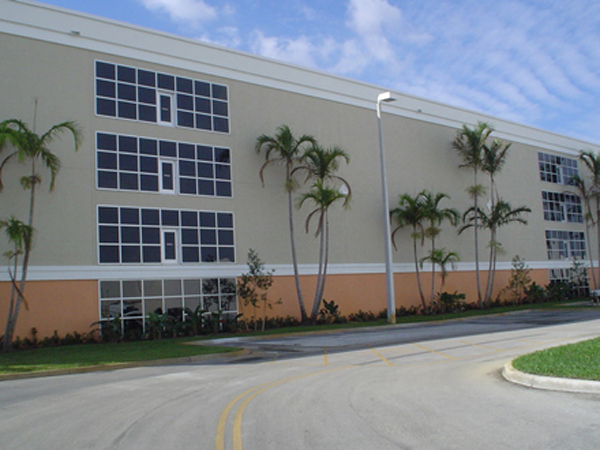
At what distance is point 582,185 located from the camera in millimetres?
47031

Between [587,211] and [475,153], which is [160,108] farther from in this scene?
[587,211]

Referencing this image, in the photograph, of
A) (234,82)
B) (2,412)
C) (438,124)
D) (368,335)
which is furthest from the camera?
(438,124)

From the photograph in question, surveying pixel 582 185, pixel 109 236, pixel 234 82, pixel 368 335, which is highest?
pixel 234 82

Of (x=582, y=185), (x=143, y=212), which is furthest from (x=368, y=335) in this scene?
(x=582, y=185)

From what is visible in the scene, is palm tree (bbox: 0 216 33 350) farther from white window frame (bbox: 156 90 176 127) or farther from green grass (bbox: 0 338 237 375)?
white window frame (bbox: 156 90 176 127)

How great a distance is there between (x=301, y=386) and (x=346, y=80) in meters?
25.5

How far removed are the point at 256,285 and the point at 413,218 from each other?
10.9m

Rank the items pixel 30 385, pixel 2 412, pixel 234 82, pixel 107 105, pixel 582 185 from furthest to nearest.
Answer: pixel 582 185 → pixel 234 82 → pixel 107 105 → pixel 30 385 → pixel 2 412

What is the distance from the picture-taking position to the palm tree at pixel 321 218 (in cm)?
2800

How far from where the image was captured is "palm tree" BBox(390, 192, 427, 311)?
33.2 meters

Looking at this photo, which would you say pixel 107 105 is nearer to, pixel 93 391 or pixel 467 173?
pixel 93 391

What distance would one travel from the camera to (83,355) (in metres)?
17.7

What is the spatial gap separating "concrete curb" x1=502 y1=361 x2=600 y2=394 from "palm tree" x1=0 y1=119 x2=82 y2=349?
54.4 feet

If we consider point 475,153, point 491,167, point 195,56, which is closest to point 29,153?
point 195,56
